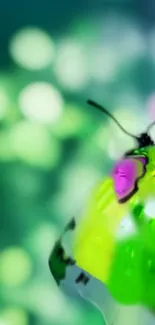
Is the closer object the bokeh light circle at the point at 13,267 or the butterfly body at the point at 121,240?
the butterfly body at the point at 121,240

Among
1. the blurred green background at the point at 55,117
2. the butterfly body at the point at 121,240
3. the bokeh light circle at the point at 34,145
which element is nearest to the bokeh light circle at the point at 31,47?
the blurred green background at the point at 55,117

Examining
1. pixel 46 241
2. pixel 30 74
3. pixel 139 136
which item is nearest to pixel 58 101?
pixel 30 74

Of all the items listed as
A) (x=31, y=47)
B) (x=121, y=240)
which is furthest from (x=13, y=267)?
(x=31, y=47)

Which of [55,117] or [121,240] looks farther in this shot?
[55,117]

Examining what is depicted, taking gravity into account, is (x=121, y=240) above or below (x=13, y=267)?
above

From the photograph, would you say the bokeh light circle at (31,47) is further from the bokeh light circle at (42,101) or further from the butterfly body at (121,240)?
the butterfly body at (121,240)

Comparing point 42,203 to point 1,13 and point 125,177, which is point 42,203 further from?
point 1,13

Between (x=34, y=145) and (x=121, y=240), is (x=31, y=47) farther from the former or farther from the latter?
(x=121, y=240)

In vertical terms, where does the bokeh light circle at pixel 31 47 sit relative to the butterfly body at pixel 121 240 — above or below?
above
